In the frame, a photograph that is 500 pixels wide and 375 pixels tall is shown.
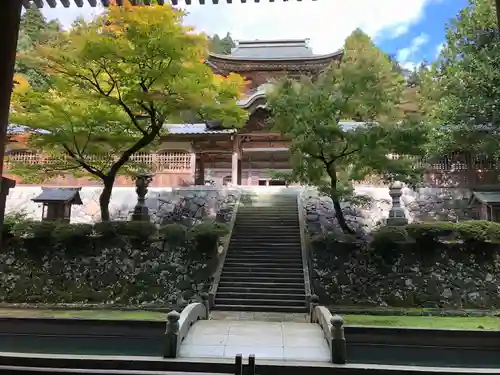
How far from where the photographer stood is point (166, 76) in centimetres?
1357

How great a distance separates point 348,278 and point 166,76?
9.00 metres

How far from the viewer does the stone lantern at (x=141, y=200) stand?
53.9 ft

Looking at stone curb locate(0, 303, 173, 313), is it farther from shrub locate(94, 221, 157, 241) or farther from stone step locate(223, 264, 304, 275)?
shrub locate(94, 221, 157, 241)

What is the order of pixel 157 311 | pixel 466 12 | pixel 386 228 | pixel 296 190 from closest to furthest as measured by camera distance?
pixel 157 311 → pixel 386 228 → pixel 466 12 → pixel 296 190

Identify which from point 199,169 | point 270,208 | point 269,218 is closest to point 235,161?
point 199,169

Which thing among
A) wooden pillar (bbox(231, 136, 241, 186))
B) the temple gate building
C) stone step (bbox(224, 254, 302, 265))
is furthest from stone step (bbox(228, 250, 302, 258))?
wooden pillar (bbox(231, 136, 241, 186))

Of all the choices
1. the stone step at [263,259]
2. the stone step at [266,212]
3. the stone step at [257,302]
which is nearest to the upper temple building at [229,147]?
the stone step at [266,212]

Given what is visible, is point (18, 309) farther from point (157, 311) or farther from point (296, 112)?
point (296, 112)

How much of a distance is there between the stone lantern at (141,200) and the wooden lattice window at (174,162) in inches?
135

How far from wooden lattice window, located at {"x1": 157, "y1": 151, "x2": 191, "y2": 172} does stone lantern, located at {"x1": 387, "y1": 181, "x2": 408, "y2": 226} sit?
32.9 feet

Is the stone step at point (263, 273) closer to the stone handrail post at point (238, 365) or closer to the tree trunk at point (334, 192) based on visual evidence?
the tree trunk at point (334, 192)

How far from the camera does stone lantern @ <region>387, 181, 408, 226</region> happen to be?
1605 centimetres

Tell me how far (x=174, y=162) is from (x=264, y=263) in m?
9.38

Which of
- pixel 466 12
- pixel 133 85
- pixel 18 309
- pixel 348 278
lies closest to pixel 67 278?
pixel 18 309
